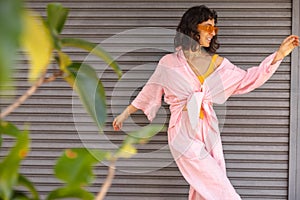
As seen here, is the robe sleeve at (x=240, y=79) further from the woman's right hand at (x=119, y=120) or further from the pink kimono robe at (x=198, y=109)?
the woman's right hand at (x=119, y=120)

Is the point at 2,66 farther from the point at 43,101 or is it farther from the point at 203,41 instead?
the point at 43,101

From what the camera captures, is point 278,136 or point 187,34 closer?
point 187,34

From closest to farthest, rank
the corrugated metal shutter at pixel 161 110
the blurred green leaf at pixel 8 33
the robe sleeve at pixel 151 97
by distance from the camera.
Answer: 1. the blurred green leaf at pixel 8 33
2. the robe sleeve at pixel 151 97
3. the corrugated metal shutter at pixel 161 110

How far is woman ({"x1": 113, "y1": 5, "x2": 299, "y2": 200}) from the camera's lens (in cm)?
338

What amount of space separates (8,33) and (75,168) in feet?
1.43

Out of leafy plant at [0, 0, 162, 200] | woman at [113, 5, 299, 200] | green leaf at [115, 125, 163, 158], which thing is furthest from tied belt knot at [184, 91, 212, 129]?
green leaf at [115, 125, 163, 158]


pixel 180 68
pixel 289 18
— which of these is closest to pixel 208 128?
pixel 180 68

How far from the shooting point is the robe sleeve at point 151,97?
3580 millimetres

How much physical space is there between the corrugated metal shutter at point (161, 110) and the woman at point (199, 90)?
8.7 inches

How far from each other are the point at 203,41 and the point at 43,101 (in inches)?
43.7

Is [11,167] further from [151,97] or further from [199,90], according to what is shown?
[151,97]

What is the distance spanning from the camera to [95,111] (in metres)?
1.21

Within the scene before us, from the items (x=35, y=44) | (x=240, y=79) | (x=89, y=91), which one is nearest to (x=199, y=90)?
(x=240, y=79)

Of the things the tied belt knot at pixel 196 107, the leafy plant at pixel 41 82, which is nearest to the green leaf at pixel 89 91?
the leafy plant at pixel 41 82
